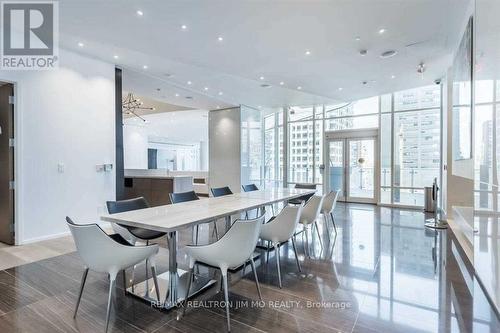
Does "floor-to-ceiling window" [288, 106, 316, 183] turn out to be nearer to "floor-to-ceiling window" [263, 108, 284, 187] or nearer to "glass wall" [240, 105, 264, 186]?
"floor-to-ceiling window" [263, 108, 284, 187]

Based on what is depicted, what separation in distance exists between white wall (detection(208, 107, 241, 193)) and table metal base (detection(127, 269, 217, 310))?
5849mm

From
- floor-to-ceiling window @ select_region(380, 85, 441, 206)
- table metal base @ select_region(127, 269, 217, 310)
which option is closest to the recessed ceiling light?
floor-to-ceiling window @ select_region(380, 85, 441, 206)

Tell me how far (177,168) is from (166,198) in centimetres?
825

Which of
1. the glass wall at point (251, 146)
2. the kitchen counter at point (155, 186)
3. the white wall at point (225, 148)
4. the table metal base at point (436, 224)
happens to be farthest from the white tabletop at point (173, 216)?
the glass wall at point (251, 146)

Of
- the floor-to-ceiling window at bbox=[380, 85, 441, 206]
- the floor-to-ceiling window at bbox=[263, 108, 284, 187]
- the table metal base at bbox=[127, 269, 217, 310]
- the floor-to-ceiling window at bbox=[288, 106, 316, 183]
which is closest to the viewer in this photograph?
the table metal base at bbox=[127, 269, 217, 310]

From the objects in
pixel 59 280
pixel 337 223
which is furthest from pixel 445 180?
pixel 59 280

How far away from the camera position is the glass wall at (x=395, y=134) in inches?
284

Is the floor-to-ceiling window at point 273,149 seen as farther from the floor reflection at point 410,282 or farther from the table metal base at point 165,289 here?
the table metal base at point 165,289

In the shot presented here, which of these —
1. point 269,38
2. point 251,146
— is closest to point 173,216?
point 269,38

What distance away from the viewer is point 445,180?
19.7 ft

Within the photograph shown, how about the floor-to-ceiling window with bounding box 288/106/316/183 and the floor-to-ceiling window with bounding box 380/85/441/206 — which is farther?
the floor-to-ceiling window with bounding box 288/106/316/183

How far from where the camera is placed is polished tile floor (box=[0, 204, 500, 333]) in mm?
2055

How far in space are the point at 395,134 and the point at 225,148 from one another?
516 centimetres

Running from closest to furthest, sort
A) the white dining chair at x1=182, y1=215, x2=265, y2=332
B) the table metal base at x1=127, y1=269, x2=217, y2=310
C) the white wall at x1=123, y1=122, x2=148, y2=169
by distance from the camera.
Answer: the white dining chair at x1=182, y1=215, x2=265, y2=332 → the table metal base at x1=127, y1=269, x2=217, y2=310 → the white wall at x1=123, y1=122, x2=148, y2=169
